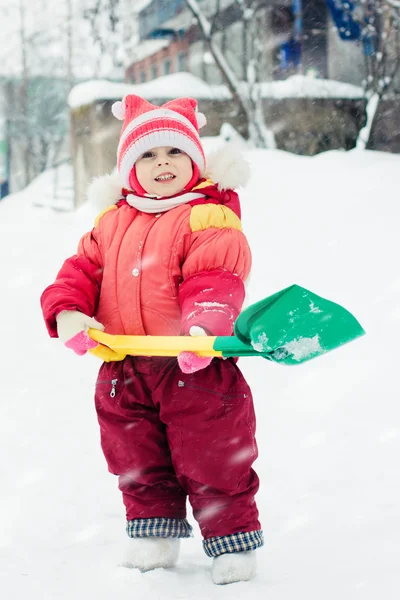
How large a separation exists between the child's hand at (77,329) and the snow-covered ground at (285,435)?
667 mm

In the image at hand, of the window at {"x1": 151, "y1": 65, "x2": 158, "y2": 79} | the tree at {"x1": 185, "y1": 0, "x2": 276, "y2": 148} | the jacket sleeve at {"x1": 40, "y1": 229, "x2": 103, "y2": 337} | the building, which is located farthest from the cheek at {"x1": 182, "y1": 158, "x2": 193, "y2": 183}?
the window at {"x1": 151, "y1": 65, "x2": 158, "y2": 79}

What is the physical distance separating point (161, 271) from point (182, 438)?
478mm

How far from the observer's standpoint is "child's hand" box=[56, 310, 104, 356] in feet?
7.07

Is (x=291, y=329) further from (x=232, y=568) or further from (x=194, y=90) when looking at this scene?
(x=194, y=90)

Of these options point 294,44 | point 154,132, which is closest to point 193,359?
point 154,132

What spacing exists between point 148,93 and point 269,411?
5.22 meters

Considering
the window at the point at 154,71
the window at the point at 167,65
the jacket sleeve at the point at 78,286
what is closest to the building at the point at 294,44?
the window at the point at 167,65

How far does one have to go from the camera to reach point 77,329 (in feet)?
7.07

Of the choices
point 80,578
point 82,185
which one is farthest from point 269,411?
point 82,185

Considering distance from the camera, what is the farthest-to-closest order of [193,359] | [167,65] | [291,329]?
1. [167,65]
2. [193,359]
3. [291,329]

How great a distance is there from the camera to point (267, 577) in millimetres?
2225

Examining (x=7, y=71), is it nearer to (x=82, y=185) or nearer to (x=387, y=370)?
(x=82, y=185)

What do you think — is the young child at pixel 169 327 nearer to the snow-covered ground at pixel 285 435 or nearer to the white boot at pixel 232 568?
the white boot at pixel 232 568

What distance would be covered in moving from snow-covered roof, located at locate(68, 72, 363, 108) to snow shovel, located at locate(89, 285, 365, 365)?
6565 mm
